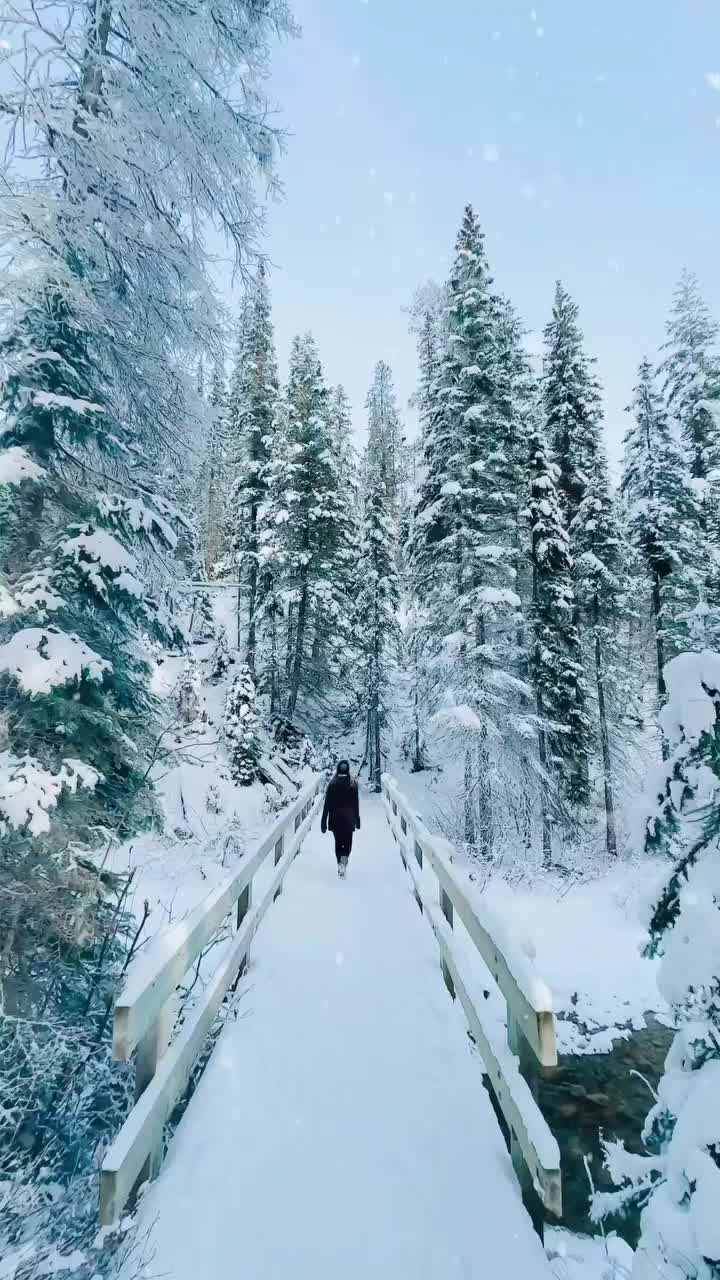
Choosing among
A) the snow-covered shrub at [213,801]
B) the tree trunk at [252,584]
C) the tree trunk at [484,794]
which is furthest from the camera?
the tree trunk at [252,584]

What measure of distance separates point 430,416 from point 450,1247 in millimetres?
17590

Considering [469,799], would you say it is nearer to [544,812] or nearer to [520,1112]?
[544,812]

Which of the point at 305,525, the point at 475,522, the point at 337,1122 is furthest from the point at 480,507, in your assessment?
the point at 337,1122

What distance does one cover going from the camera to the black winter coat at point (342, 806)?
9633 mm

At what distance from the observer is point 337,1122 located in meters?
3.52

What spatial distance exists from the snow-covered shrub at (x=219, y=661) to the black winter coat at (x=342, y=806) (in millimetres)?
18233

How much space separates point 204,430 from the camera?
20.3 feet

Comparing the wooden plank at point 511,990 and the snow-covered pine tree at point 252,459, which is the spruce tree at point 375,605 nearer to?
the snow-covered pine tree at point 252,459

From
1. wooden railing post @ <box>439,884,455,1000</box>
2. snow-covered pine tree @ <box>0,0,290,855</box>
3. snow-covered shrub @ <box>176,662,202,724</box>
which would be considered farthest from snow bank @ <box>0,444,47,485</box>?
snow-covered shrub @ <box>176,662,202,724</box>

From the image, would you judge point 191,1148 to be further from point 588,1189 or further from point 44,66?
point 44,66

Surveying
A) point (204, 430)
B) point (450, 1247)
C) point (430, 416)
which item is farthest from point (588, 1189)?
point (430, 416)

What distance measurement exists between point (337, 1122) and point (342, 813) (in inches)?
242

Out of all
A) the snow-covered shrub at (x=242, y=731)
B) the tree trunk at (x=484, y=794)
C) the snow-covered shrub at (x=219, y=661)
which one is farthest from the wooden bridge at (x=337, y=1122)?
the snow-covered shrub at (x=219, y=661)

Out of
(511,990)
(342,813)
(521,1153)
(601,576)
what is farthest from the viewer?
(601,576)
